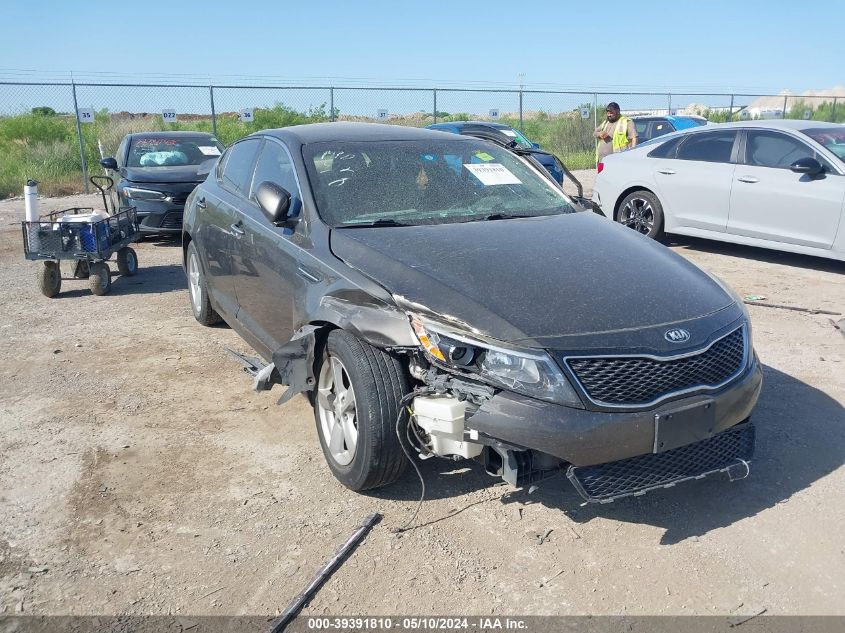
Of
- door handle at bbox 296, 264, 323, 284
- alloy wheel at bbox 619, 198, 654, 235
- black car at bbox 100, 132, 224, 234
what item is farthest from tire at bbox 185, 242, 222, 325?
alloy wheel at bbox 619, 198, 654, 235

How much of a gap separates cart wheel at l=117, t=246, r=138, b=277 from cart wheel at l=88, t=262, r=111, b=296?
2.12 ft

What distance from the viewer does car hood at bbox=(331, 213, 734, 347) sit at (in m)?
3.14

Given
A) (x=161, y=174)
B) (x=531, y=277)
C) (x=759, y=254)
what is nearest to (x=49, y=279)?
(x=161, y=174)

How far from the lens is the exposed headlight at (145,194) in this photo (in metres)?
9.98

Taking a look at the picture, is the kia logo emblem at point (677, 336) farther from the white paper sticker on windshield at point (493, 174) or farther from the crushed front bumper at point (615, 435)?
the white paper sticker on windshield at point (493, 174)

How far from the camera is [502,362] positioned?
A: 9.88ft

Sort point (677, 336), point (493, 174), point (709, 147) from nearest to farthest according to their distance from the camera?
point (677, 336) → point (493, 174) → point (709, 147)

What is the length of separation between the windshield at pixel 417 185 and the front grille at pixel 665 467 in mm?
1670

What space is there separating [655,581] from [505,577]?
580 mm

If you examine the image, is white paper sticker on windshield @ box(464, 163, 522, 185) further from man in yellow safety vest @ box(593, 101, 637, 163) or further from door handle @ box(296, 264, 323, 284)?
man in yellow safety vest @ box(593, 101, 637, 163)

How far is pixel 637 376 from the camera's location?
303 cm

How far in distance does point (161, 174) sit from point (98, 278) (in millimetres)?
3179

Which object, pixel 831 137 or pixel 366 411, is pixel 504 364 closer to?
pixel 366 411

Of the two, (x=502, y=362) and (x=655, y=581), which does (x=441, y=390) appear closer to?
(x=502, y=362)
